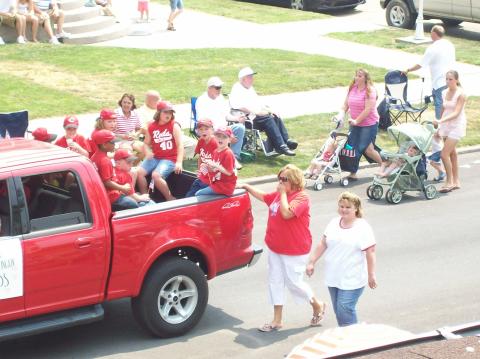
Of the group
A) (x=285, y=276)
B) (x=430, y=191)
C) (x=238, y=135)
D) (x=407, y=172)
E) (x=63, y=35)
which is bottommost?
(x=430, y=191)

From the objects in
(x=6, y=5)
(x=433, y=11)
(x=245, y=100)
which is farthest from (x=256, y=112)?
(x=433, y=11)

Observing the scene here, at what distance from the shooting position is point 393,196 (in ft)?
48.7

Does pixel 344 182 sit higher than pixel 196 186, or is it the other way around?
pixel 196 186

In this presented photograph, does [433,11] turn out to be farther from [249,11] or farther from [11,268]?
[11,268]

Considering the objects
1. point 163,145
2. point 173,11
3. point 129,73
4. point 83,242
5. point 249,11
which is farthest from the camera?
point 249,11

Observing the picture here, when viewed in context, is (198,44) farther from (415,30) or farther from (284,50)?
(415,30)

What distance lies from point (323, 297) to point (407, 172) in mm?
4507

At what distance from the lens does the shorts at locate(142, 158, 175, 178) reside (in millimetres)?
11656

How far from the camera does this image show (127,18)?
91.4 feet

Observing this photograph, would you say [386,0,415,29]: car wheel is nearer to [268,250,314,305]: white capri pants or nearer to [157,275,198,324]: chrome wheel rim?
[268,250,314,305]: white capri pants

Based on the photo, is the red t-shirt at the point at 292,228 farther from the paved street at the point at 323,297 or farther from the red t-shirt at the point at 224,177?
the paved street at the point at 323,297

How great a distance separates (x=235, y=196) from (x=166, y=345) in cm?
156

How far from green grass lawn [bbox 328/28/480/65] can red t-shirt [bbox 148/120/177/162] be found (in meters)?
13.6

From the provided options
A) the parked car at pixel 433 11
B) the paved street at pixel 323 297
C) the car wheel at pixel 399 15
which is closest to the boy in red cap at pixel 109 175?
the paved street at pixel 323 297
